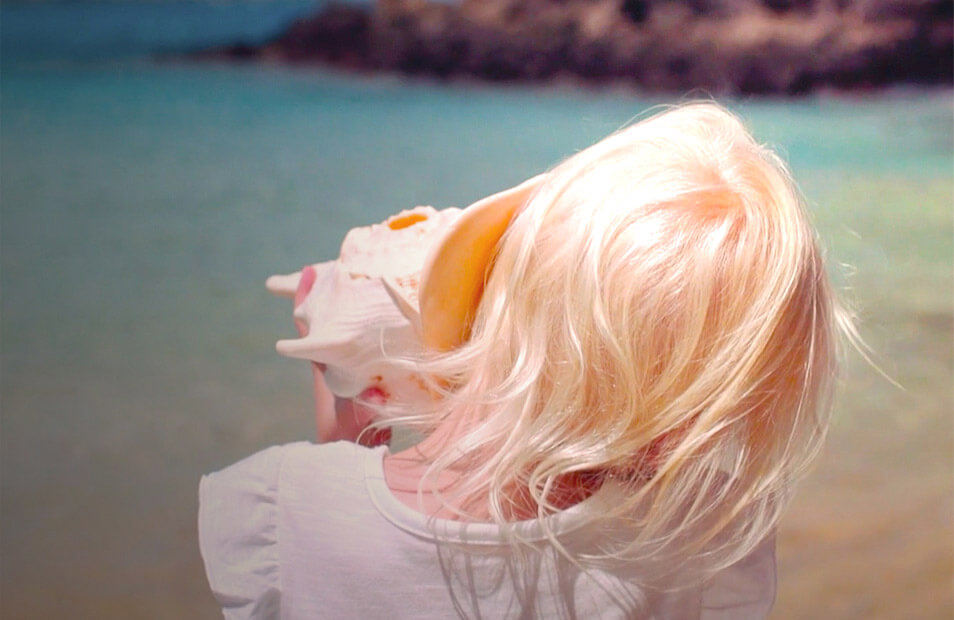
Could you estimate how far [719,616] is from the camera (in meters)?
0.67

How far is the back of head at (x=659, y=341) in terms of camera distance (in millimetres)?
595

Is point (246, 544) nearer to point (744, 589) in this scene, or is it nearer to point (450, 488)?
point (450, 488)

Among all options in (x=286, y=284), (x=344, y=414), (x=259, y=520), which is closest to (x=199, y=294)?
(x=286, y=284)

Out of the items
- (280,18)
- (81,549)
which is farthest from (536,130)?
(81,549)

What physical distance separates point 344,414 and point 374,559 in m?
0.24

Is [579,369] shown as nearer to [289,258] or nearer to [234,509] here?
[234,509]

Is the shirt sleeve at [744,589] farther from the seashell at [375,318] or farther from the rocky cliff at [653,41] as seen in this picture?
the rocky cliff at [653,41]

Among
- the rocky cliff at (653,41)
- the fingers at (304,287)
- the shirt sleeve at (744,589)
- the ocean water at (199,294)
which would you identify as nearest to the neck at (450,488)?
the shirt sleeve at (744,589)

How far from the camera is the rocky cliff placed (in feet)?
7.62

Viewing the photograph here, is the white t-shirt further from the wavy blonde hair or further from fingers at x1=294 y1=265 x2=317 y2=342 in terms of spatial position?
fingers at x1=294 y1=265 x2=317 y2=342

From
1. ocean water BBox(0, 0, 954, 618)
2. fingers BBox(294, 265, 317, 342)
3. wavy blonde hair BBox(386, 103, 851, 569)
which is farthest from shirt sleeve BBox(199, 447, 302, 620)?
ocean water BBox(0, 0, 954, 618)

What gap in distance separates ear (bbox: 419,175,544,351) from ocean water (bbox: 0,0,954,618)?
1.29 metres

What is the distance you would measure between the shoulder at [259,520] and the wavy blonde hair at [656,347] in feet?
0.26

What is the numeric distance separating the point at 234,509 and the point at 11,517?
4.65ft
